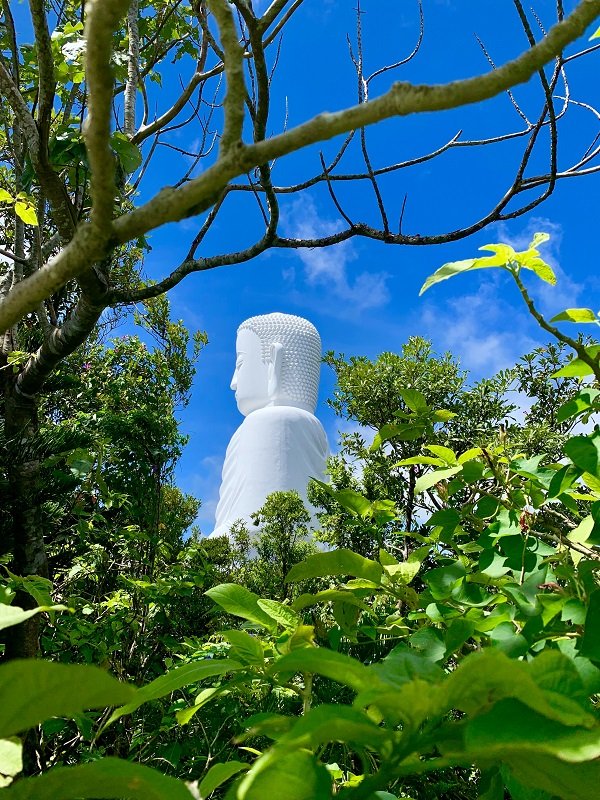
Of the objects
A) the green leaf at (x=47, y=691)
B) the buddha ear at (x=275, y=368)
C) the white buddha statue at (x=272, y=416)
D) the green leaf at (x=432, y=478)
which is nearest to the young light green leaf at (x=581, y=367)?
the green leaf at (x=432, y=478)

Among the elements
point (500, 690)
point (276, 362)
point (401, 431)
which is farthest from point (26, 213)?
point (276, 362)

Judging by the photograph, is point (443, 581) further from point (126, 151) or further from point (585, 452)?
point (126, 151)

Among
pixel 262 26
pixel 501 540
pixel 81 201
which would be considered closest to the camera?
pixel 501 540

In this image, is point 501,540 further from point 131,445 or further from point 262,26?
point 131,445

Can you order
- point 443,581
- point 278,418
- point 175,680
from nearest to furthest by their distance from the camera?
1. point 175,680
2. point 443,581
3. point 278,418

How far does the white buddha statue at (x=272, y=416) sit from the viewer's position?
1185 cm

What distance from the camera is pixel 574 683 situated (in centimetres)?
32

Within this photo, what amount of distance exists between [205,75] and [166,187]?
2213 mm

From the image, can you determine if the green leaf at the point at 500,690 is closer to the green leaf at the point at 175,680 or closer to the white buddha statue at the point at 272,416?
the green leaf at the point at 175,680

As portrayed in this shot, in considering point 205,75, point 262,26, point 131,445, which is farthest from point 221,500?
point 262,26

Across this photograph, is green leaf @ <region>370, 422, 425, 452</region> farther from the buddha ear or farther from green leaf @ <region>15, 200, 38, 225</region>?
the buddha ear

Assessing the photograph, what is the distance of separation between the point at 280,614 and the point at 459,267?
1.42 feet

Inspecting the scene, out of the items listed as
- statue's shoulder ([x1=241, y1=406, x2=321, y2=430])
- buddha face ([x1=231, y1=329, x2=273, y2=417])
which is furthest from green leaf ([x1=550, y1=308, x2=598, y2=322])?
buddha face ([x1=231, y1=329, x2=273, y2=417])

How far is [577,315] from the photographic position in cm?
73
